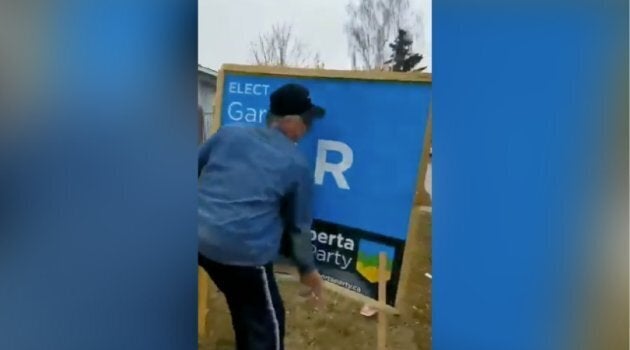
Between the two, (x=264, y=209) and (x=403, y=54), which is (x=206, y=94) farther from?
(x=403, y=54)

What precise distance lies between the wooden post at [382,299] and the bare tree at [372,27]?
38 cm

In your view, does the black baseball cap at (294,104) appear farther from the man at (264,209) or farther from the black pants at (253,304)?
the black pants at (253,304)

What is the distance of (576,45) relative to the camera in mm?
1433

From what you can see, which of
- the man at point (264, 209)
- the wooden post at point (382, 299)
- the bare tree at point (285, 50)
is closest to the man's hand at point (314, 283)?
the man at point (264, 209)

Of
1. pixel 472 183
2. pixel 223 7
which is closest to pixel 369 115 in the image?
pixel 472 183

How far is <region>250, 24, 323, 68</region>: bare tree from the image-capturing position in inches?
56.9

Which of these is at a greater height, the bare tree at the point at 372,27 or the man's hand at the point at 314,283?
the bare tree at the point at 372,27

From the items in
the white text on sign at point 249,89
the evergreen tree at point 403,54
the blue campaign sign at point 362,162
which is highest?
the evergreen tree at point 403,54

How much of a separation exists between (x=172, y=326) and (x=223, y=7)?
2.21 feet

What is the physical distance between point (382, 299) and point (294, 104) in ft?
1.38

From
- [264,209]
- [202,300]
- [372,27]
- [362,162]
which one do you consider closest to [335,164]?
[362,162]

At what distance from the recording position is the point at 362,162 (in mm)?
1422

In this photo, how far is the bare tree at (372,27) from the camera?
1.43m

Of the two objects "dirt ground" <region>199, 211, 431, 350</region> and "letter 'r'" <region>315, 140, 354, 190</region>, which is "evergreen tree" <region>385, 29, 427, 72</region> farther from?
"dirt ground" <region>199, 211, 431, 350</region>
